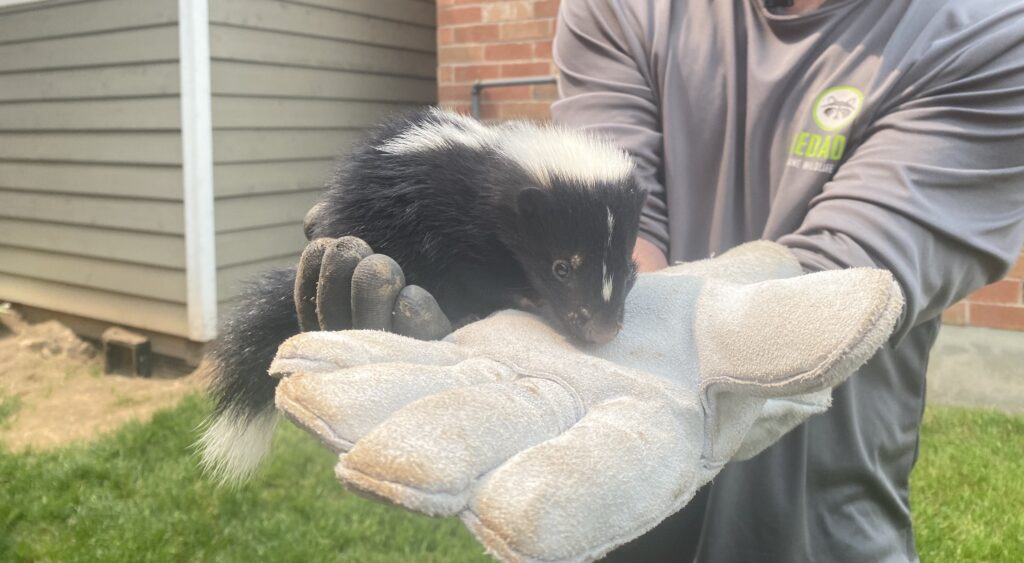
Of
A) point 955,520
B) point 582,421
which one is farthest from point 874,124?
point 955,520

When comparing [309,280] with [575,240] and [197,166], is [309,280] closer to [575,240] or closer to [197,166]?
[575,240]

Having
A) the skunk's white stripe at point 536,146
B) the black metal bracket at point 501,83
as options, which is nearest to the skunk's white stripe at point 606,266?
the skunk's white stripe at point 536,146

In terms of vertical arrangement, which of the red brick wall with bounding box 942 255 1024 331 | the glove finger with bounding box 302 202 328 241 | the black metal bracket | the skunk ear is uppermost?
the black metal bracket

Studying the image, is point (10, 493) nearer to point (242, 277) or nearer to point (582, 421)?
point (242, 277)

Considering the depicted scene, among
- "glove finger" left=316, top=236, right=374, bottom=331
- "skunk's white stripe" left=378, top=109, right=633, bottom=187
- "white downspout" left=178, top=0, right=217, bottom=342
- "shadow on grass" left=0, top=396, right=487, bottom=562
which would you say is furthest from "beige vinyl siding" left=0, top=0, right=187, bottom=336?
"glove finger" left=316, top=236, right=374, bottom=331

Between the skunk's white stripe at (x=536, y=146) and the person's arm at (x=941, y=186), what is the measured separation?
531mm

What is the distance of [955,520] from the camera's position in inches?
137

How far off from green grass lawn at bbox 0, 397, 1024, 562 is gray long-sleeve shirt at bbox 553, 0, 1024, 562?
5.23 feet

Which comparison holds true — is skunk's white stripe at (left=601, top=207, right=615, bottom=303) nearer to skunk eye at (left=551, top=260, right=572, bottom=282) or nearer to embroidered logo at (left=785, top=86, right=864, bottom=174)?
skunk eye at (left=551, top=260, right=572, bottom=282)

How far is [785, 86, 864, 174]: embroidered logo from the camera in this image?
1866mm

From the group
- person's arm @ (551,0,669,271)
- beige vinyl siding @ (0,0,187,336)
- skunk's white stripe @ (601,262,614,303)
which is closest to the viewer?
skunk's white stripe @ (601,262,614,303)

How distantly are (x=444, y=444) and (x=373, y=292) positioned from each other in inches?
18.9

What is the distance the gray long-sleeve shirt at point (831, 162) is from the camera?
5.51 ft

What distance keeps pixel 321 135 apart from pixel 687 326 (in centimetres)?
526
